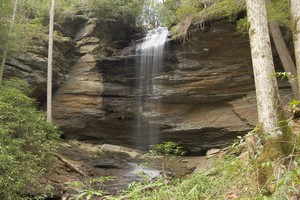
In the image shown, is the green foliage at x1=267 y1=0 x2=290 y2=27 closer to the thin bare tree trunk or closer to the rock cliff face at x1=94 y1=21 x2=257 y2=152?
the rock cliff face at x1=94 y1=21 x2=257 y2=152

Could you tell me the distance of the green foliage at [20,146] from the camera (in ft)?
17.7

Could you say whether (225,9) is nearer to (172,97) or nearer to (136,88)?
(172,97)

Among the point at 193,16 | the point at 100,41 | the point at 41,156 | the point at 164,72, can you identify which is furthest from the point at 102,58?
the point at 41,156

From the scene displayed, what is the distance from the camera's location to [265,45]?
4.59m

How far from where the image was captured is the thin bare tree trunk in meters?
4.23

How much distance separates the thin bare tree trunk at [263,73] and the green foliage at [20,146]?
4.66 meters

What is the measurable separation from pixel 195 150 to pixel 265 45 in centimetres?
1070

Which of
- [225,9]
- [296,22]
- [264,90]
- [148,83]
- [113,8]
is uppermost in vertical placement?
[113,8]

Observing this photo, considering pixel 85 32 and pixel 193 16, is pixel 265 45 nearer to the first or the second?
pixel 193 16

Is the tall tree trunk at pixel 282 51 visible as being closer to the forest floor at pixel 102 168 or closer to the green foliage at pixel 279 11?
the green foliage at pixel 279 11

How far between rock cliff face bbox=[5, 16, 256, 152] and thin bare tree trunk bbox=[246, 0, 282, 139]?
7290mm

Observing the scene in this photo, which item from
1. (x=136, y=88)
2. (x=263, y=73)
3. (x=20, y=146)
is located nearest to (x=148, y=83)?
(x=136, y=88)

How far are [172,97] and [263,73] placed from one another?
938 cm

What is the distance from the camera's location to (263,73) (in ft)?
14.6
